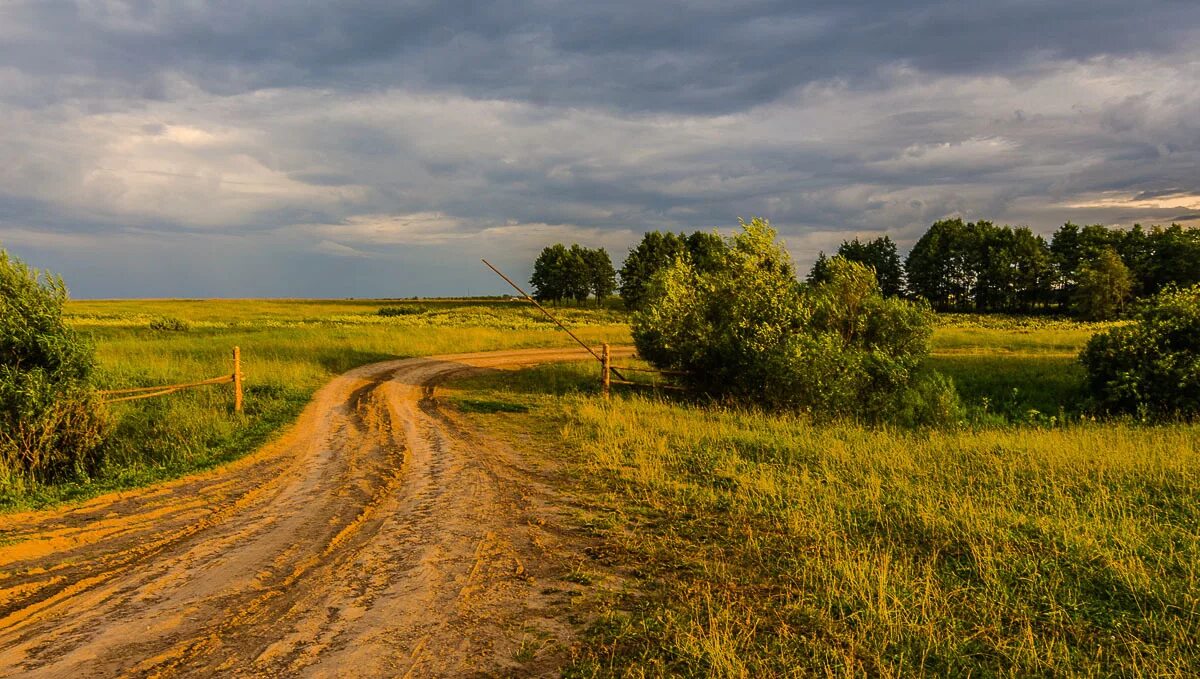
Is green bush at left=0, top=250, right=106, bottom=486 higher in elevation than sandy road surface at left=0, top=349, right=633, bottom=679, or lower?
higher

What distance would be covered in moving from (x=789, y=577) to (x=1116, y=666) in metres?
2.65

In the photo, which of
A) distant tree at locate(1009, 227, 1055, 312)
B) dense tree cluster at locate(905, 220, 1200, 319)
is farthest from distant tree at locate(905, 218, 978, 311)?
distant tree at locate(1009, 227, 1055, 312)

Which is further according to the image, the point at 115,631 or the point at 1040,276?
the point at 1040,276

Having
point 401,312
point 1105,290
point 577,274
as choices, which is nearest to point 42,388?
point 401,312

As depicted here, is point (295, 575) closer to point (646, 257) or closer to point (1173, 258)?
point (646, 257)

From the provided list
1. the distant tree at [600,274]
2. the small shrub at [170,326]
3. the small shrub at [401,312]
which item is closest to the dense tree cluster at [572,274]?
the distant tree at [600,274]

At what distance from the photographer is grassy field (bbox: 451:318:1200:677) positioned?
→ 186 inches

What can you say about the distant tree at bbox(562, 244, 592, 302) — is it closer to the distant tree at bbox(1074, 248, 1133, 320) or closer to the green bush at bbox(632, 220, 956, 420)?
the distant tree at bbox(1074, 248, 1133, 320)

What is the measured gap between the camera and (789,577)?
618 cm

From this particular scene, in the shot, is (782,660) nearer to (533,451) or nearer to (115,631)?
(115,631)

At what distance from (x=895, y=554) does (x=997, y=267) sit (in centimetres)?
9849

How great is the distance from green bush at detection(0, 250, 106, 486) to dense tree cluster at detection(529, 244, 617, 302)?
86887mm

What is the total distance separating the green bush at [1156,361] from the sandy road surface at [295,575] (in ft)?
72.7

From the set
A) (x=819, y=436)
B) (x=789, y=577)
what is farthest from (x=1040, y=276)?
(x=789, y=577)
